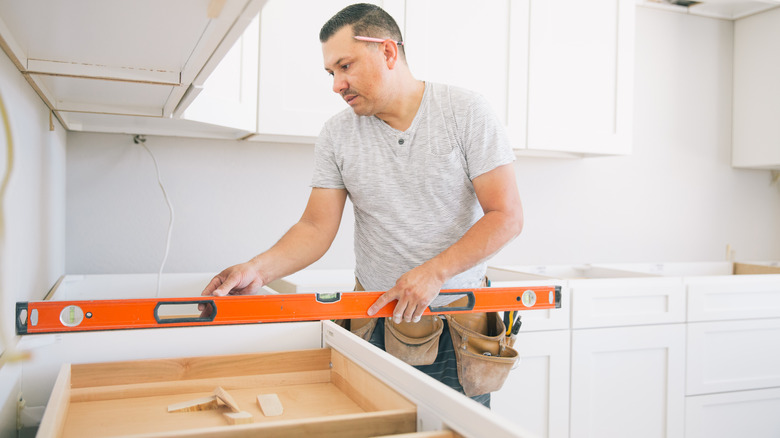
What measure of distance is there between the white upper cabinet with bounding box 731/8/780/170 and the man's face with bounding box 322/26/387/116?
2031mm

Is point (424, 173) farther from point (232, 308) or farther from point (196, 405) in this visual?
point (196, 405)

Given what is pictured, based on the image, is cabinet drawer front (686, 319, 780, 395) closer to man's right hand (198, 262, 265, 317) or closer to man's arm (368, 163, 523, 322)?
man's arm (368, 163, 523, 322)

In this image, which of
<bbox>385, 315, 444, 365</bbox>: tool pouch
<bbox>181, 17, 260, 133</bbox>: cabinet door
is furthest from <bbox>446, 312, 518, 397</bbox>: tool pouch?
<bbox>181, 17, 260, 133</bbox>: cabinet door

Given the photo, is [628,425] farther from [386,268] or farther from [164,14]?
[164,14]

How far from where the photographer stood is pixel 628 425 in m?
1.86

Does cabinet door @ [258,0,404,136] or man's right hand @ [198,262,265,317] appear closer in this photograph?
man's right hand @ [198,262,265,317]

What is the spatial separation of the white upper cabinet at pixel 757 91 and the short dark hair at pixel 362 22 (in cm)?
201

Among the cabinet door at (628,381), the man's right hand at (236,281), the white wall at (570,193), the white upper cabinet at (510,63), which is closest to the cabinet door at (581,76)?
the white upper cabinet at (510,63)

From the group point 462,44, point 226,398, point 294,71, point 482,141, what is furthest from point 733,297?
point 226,398

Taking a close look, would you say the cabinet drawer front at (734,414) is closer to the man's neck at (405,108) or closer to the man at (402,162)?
the man at (402,162)

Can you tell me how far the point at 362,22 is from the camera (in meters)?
1.22

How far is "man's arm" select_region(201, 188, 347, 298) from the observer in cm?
108

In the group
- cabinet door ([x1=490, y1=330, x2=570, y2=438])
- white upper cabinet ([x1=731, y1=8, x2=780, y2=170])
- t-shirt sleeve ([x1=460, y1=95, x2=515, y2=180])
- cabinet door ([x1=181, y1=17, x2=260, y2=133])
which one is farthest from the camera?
white upper cabinet ([x1=731, y1=8, x2=780, y2=170])

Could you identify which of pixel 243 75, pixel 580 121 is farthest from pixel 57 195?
pixel 580 121
